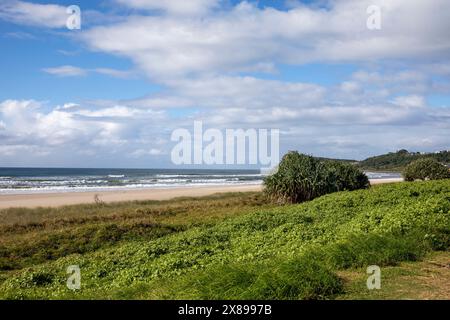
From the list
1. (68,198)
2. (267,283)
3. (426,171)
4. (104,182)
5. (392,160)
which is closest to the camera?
(267,283)

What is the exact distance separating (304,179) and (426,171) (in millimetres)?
12161

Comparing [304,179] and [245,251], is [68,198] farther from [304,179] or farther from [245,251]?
[245,251]

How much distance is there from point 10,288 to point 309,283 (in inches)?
301

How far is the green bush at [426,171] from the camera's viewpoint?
37062 millimetres

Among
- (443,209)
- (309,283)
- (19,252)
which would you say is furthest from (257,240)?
(19,252)

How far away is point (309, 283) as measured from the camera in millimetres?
8289

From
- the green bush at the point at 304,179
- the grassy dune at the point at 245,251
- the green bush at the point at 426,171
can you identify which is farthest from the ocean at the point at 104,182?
the grassy dune at the point at 245,251

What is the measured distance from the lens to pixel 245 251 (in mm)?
13445

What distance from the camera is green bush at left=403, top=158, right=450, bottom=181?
122 ft

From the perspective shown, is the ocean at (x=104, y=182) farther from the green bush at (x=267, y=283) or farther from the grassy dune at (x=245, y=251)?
the green bush at (x=267, y=283)

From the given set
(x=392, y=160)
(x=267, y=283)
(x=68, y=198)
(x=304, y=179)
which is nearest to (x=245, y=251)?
(x=267, y=283)

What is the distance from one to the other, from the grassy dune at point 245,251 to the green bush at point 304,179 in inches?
259
